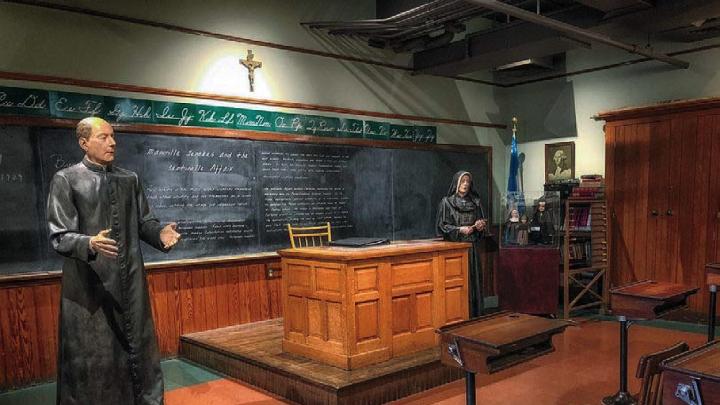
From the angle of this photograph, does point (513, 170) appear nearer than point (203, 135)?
No

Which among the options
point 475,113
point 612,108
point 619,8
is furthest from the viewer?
point 475,113

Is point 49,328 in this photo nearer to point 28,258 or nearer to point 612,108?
point 28,258

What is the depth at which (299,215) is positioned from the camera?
5.39 meters

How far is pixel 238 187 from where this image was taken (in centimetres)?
498

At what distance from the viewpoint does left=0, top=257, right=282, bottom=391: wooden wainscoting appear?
3826mm

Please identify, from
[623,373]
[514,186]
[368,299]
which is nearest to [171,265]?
[368,299]

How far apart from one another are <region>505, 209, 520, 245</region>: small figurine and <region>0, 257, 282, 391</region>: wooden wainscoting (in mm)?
2595

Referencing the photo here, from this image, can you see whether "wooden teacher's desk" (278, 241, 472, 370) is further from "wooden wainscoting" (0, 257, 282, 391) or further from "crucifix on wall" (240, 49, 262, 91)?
"crucifix on wall" (240, 49, 262, 91)

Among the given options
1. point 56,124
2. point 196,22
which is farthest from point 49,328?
point 196,22

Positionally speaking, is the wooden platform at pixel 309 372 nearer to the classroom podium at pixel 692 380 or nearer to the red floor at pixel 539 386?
the red floor at pixel 539 386

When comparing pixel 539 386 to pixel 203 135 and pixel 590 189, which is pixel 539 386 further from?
pixel 203 135

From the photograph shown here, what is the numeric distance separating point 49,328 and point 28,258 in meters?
0.56

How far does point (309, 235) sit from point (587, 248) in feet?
10.6

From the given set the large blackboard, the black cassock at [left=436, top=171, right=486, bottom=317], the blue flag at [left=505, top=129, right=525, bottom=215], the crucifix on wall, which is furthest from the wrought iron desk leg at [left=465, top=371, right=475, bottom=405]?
→ the blue flag at [left=505, top=129, right=525, bottom=215]
